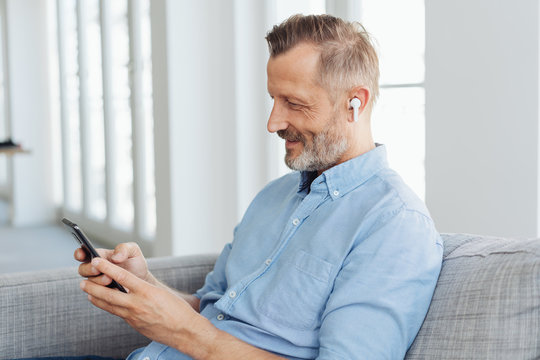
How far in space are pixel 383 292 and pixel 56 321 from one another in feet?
2.87

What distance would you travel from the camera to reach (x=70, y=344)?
1687mm

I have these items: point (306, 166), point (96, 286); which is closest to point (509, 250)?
point (306, 166)

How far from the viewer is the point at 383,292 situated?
3.85ft

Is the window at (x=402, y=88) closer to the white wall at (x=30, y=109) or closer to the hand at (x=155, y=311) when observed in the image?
the hand at (x=155, y=311)

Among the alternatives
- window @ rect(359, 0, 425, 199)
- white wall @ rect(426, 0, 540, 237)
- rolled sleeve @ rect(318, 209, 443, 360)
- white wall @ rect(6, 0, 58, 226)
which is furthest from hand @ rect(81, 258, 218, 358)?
white wall @ rect(6, 0, 58, 226)

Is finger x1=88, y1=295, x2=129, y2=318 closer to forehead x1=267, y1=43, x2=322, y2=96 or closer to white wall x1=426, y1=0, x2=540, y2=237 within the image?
forehead x1=267, y1=43, x2=322, y2=96

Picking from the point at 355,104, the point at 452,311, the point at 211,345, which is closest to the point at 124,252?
the point at 211,345

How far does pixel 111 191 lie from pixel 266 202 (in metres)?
3.84

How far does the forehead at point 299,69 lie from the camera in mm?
1408

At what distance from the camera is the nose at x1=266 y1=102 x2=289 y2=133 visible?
145 centimetres

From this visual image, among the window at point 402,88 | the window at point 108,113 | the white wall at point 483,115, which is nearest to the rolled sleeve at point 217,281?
the white wall at point 483,115

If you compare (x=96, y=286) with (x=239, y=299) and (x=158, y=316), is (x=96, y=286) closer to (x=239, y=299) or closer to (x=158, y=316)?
(x=158, y=316)

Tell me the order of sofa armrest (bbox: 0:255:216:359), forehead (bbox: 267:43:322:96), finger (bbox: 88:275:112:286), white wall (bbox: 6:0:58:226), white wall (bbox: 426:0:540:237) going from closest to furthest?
finger (bbox: 88:275:112:286), forehead (bbox: 267:43:322:96), sofa armrest (bbox: 0:255:216:359), white wall (bbox: 426:0:540:237), white wall (bbox: 6:0:58:226)

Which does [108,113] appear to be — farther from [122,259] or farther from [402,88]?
[122,259]
